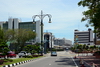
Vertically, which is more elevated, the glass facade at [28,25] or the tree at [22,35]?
the glass facade at [28,25]

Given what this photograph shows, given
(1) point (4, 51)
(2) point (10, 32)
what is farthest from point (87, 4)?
(2) point (10, 32)

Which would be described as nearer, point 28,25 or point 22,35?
point 22,35

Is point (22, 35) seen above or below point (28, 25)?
below

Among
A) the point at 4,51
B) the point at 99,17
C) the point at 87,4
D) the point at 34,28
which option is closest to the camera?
the point at 99,17

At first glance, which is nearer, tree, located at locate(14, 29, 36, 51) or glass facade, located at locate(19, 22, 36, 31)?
tree, located at locate(14, 29, 36, 51)

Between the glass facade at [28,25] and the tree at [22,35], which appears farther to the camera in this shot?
the glass facade at [28,25]

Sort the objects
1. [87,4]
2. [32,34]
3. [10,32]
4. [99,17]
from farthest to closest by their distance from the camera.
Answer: [32,34], [10,32], [87,4], [99,17]

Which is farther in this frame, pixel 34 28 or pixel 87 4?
pixel 34 28

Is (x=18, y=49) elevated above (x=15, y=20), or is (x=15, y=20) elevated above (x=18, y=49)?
(x=15, y=20)

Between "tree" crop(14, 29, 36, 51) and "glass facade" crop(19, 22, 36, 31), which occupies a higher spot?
"glass facade" crop(19, 22, 36, 31)

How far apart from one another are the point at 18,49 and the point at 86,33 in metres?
119

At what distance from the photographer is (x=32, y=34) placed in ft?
222

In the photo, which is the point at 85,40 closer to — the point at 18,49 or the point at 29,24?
Answer: the point at 29,24

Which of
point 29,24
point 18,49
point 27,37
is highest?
point 29,24
